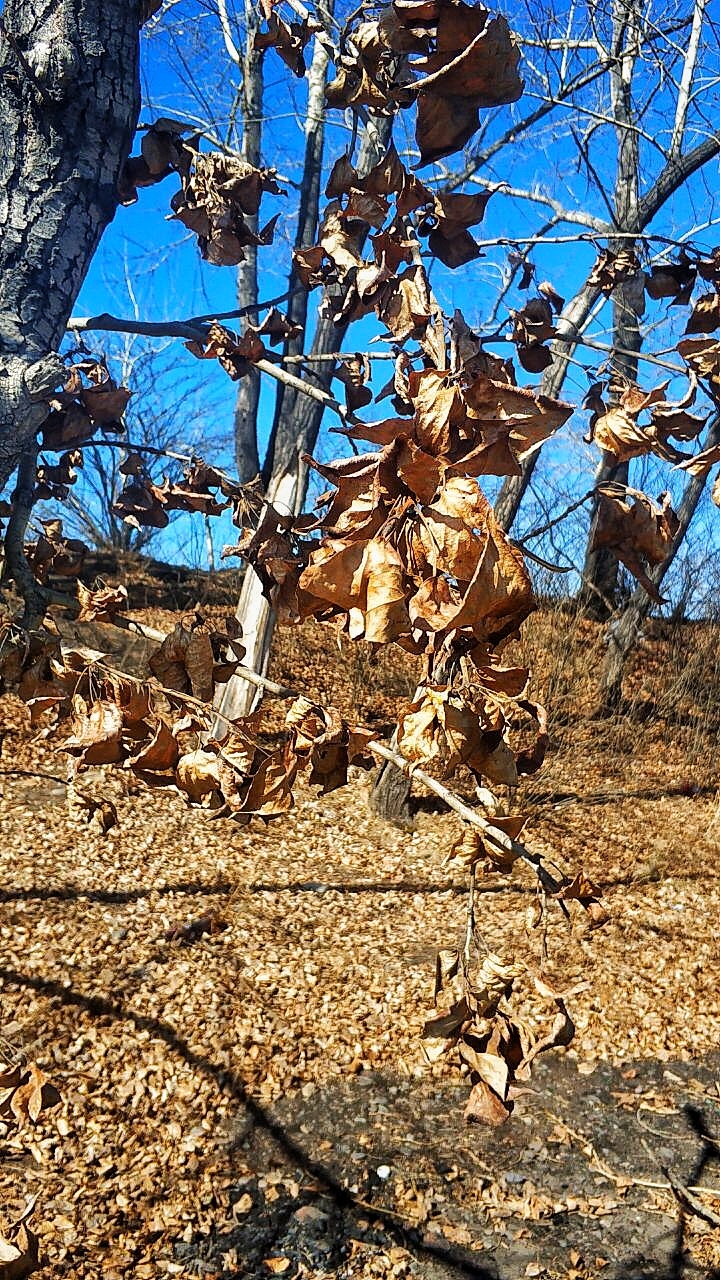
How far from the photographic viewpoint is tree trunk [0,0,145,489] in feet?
4.68

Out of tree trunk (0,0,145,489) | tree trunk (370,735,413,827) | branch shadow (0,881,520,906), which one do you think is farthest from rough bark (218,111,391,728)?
tree trunk (0,0,145,489)

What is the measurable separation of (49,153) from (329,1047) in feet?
11.3

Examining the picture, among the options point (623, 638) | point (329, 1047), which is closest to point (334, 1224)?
point (329, 1047)

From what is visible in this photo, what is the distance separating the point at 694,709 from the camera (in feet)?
27.5

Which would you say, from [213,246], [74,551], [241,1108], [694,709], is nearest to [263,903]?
[241,1108]

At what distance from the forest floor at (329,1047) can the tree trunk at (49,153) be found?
154 centimetres

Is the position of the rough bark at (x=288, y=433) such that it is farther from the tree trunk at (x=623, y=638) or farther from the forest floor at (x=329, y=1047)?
the tree trunk at (x=623, y=638)

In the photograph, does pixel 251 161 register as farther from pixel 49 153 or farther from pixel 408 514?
pixel 408 514

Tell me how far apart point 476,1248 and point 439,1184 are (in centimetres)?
26

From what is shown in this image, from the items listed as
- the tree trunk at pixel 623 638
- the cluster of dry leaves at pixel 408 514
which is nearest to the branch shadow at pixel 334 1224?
the cluster of dry leaves at pixel 408 514

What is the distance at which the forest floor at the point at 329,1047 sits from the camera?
288 centimetres

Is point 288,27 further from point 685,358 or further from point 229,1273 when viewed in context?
point 229,1273

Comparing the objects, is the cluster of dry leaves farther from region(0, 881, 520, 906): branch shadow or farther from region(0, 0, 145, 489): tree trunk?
region(0, 881, 520, 906): branch shadow

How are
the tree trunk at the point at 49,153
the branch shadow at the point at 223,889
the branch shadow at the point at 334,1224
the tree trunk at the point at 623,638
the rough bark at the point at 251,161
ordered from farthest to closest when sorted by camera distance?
the tree trunk at the point at 623,638 < the rough bark at the point at 251,161 < the branch shadow at the point at 223,889 < the branch shadow at the point at 334,1224 < the tree trunk at the point at 49,153
